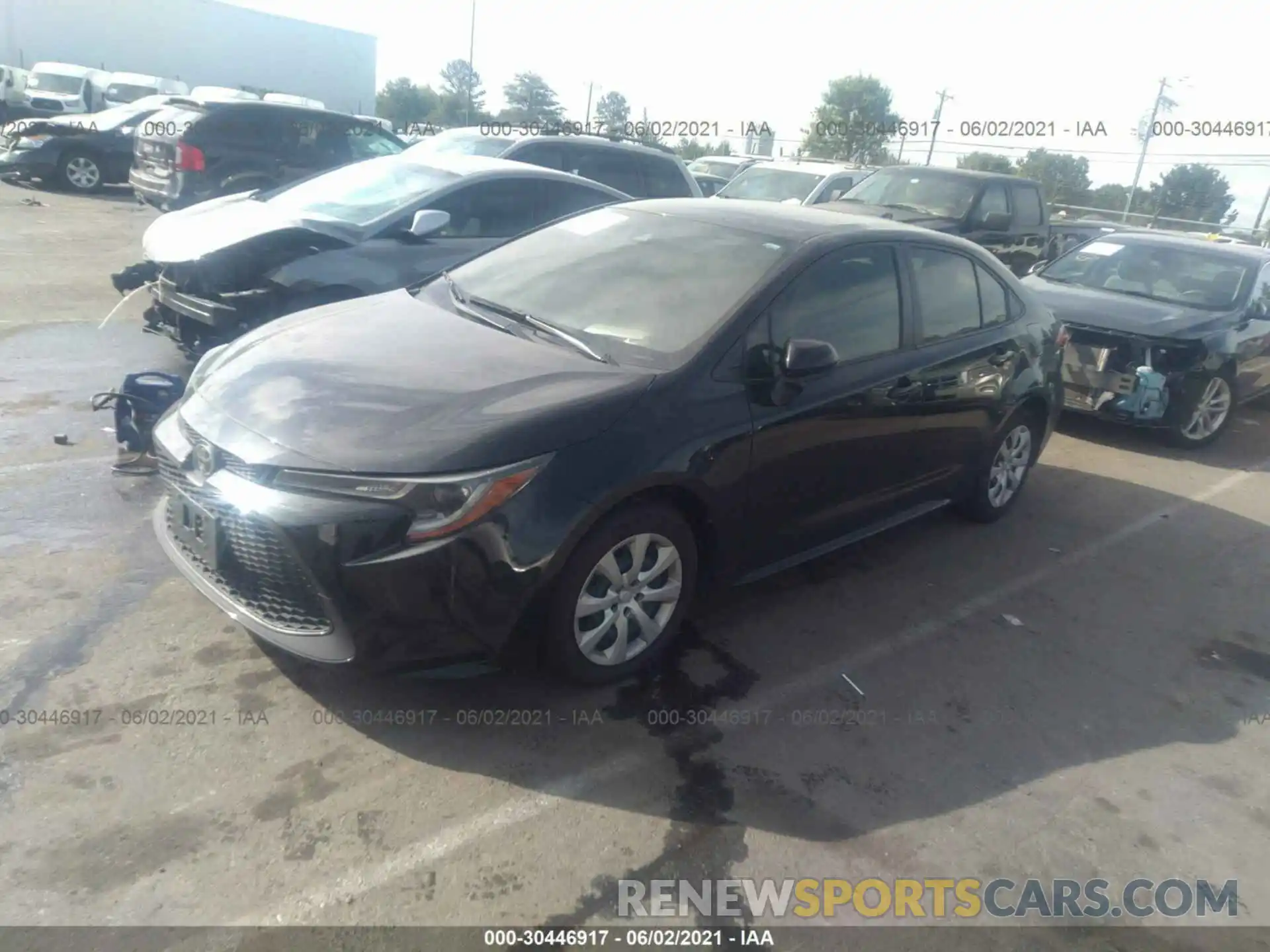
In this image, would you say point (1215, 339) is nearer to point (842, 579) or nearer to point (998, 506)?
point (998, 506)

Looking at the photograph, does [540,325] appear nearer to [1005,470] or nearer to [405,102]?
[1005,470]

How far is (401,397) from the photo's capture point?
134 inches

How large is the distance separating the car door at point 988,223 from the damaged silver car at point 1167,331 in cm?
278

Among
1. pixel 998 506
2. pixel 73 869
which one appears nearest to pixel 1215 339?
pixel 998 506

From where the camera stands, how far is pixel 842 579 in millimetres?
4887

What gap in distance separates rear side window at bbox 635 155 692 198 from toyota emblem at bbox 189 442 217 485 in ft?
25.5

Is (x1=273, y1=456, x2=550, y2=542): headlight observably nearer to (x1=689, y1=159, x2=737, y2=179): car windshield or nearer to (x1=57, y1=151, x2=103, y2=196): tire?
(x1=57, y1=151, x2=103, y2=196): tire

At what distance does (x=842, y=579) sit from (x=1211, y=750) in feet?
5.59

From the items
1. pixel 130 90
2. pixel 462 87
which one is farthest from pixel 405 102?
pixel 130 90

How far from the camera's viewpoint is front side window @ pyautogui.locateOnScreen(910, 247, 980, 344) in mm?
4793

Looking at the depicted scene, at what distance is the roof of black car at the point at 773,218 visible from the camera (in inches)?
174

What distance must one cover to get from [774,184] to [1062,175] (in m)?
24.0

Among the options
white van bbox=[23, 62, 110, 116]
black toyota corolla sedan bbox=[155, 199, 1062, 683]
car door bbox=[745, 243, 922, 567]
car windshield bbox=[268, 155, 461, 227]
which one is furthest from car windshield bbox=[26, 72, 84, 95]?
car door bbox=[745, 243, 922, 567]

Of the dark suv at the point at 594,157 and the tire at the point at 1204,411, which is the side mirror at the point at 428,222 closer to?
the dark suv at the point at 594,157
